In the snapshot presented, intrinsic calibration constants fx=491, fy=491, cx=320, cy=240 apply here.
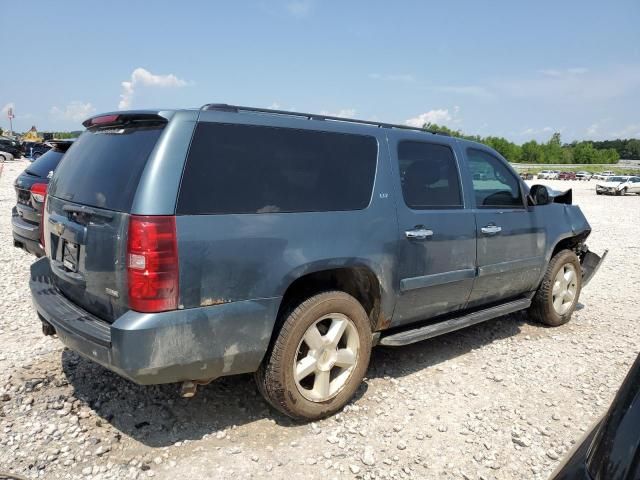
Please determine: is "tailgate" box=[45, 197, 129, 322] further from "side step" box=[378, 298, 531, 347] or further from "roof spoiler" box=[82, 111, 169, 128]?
"side step" box=[378, 298, 531, 347]

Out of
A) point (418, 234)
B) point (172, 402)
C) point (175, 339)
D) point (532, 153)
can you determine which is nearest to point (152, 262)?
point (175, 339)

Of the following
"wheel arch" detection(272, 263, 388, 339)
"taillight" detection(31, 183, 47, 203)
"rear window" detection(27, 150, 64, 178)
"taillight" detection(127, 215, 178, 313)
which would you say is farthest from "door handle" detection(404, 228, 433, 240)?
"rear window" detection(27, 150, 64, 178)

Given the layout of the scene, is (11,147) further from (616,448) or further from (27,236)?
→ (616,448)

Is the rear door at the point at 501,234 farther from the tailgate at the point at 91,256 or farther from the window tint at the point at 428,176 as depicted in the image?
the tailgate at the point at 91,256

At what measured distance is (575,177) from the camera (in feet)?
239

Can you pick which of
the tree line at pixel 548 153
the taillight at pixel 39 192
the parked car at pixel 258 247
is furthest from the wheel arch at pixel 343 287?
the tree line at pixel 548 153

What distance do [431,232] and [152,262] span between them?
2125 mm

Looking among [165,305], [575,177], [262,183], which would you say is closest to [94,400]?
[165,305]

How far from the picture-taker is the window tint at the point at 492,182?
440cm

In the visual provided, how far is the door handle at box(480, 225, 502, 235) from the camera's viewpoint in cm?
424

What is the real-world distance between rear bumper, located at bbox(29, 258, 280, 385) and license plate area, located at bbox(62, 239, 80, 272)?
0.26 m

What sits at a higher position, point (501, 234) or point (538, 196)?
point (538, 196)

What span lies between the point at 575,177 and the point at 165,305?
8086 centimetres

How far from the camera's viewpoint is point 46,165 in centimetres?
663
